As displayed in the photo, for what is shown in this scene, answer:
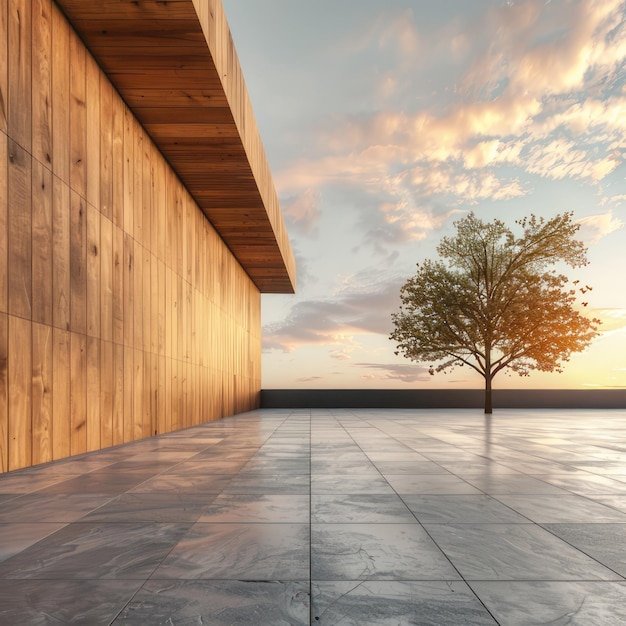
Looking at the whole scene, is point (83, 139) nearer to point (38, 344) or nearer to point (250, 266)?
point (38, 344)

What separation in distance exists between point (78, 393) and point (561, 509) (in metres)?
6.56

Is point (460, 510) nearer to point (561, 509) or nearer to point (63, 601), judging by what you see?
point (561, 509)

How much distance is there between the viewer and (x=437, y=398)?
3231cm

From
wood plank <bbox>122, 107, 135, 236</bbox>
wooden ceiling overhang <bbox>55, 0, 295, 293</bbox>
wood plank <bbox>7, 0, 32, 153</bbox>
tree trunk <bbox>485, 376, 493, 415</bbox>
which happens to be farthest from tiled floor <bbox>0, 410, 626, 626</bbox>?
tree trunk <bbox>485, 376, 493, 415</bbox>

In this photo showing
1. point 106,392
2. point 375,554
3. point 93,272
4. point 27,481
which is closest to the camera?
point 375,554

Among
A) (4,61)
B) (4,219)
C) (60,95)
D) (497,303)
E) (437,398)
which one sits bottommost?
(437,398)

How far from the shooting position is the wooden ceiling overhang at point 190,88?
787cm

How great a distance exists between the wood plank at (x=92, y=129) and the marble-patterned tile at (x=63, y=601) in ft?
23.0

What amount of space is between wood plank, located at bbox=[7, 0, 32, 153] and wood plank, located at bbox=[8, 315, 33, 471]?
2.27 meters

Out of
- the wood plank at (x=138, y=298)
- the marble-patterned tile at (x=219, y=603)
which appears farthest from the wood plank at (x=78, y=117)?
the marble-patterned tile at (x=219, y=603)

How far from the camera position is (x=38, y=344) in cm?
718

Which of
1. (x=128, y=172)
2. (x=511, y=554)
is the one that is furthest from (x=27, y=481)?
(x=128, y=172)

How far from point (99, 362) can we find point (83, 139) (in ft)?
11.4

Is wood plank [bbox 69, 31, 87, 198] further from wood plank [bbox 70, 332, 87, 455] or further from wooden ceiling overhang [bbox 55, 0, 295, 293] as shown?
wood plank [bbox 70, 332, 87, 455]
